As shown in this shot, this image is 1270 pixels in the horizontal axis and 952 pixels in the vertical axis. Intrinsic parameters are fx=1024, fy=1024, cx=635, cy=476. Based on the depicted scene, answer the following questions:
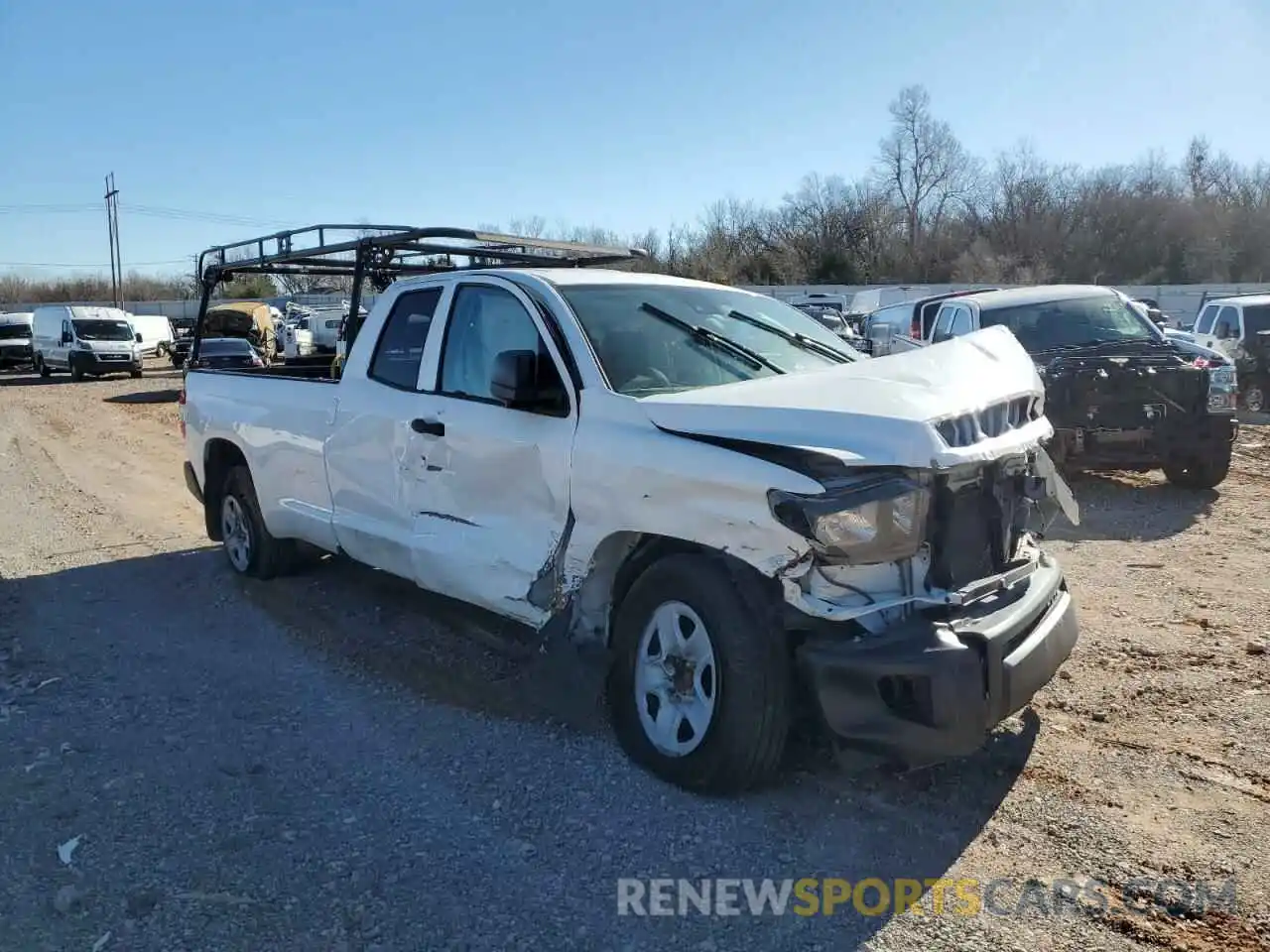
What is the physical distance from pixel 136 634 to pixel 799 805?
13.6ft

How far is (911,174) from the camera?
7319 centimetres

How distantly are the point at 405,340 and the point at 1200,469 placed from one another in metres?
7.33

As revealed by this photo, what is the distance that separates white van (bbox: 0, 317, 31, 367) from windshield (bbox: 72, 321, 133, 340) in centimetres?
899

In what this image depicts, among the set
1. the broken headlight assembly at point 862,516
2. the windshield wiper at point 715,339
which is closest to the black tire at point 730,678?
the broken headlight assembly at point 862,516

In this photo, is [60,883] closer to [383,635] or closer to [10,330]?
[383,635]

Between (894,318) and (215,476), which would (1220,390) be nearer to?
(215,476)

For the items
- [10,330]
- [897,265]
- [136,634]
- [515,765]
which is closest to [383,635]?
[136,634]

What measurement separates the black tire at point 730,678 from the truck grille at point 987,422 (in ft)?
2.77

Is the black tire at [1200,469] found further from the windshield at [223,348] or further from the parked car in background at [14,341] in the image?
the parked car in background at [14,341]

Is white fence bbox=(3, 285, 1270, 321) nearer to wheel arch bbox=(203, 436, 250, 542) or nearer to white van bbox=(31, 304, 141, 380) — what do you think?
white van bbox=(31, 304, 141, 380)

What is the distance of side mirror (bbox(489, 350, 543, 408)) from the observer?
13.7ft

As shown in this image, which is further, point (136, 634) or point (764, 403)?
point (136, 634)

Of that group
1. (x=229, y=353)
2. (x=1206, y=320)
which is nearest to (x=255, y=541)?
(x=1206, y=320)

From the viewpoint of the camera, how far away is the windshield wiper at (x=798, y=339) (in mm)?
4965
